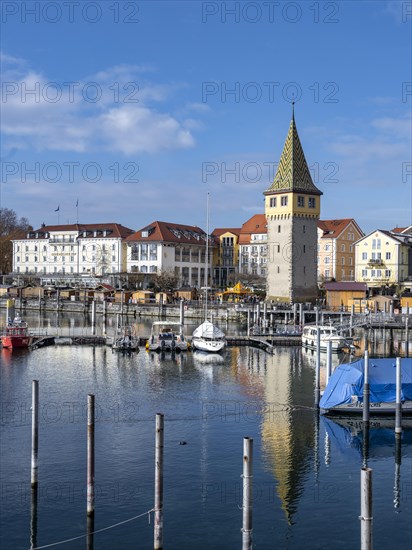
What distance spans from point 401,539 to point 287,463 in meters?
6.45

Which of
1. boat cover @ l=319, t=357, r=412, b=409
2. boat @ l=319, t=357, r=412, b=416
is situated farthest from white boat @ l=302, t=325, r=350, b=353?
boat @ l=319, t=357, r=412, b=416

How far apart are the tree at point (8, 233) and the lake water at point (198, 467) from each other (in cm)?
10635

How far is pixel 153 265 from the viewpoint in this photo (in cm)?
11831

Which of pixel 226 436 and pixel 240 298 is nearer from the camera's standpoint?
pixel 226 436

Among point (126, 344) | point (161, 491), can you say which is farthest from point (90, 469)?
point (126, 344)

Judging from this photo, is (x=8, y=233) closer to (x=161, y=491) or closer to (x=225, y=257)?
(x=225, y=257)

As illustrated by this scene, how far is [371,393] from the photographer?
30.4m

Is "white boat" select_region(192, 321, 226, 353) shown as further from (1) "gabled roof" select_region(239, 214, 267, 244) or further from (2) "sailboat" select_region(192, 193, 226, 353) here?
(1) "gabled roof" select_region(239, 214, 267, 244)

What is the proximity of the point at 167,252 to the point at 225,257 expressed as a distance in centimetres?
1714

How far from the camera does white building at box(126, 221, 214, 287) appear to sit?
11750cm

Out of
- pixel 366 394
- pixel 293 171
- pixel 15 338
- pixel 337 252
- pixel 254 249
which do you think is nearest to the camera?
pixel 366 394

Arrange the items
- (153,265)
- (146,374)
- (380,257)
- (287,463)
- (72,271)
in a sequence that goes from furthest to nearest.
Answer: (72,271)
(153,265)
(380,257)
(146,374)
(287,463)

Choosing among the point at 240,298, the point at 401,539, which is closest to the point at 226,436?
the point at 401,539

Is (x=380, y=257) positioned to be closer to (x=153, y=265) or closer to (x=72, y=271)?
(x=153, y=265)
